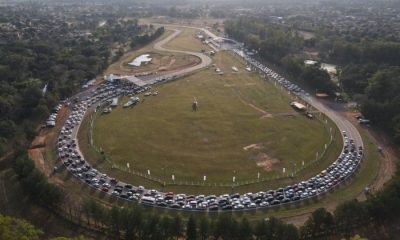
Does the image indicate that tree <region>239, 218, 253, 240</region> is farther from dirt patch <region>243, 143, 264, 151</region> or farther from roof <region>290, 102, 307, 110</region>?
roof <region>290, 102, 307, 110</region>

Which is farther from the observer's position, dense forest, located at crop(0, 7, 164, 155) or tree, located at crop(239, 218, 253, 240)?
dense forest, located at crop(0, 7, 164, 155)

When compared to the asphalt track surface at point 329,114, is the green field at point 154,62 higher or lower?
lower

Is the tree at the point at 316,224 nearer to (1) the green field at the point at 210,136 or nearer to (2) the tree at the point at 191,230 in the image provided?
(1) the green field at the point at 210,136

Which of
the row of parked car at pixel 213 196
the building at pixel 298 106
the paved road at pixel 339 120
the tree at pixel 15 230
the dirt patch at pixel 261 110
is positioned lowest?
the row of parked car at pixel 213 196

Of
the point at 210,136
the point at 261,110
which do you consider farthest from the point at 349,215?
the point at 261,110

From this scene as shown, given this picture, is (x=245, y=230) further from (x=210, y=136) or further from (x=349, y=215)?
(x=210, y=136)

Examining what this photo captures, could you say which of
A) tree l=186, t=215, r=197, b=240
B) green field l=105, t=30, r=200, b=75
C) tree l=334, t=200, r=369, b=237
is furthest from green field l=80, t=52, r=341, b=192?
green field l=105, t=30, r=200, b=75

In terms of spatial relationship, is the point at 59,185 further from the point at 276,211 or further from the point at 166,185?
the point at 276,211

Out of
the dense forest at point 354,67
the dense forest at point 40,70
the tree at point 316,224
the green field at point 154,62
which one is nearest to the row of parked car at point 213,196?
the tree at point 316,224

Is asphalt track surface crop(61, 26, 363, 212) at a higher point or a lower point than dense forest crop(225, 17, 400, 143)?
lower
